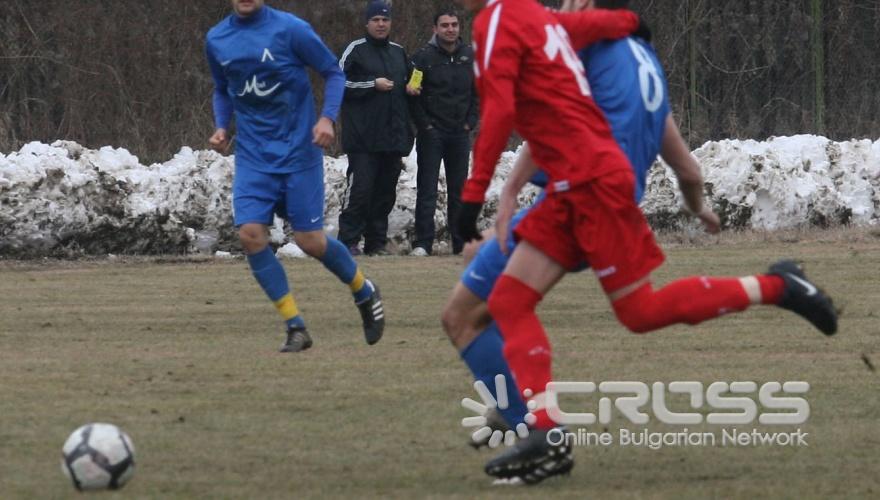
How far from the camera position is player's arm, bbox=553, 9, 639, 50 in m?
6.03

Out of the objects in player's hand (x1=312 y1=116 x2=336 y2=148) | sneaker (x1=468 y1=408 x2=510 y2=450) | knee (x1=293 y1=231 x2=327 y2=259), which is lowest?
knee (x1=293 y1=231 x2=327 y2=259)

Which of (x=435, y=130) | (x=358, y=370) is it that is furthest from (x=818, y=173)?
(x=358, y=370)

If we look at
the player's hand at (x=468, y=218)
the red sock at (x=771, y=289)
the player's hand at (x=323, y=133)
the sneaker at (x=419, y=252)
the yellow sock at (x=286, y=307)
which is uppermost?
the player's hand at (x=468, y=218)

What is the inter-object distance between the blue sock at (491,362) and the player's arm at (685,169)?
35.2 inches

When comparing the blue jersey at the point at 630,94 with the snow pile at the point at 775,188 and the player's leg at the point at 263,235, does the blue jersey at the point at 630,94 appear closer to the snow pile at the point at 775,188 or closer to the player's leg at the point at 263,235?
the player's leg at the point at 263,235

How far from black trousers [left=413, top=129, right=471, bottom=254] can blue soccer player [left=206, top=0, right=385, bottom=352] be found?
6.12 m

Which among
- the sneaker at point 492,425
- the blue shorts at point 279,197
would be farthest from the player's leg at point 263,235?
the sneaker at point 492,425

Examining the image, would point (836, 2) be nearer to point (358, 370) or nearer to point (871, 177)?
point (871, 177)

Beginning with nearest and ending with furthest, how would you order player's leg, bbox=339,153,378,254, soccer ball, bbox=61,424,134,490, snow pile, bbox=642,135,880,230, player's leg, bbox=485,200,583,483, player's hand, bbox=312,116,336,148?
soccer ball, bbox=61,424,134,490
player's leg, bbox=485,200,583,483
player's hand, bbox=312,116,336,148
player's leg, bbox=339,153,378,254
snow pile, bbox=642,135,880,230

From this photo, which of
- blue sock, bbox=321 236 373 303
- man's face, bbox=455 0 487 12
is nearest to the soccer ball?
man's face, bbox=455 0 487 12

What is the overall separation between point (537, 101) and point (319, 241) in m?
3.90

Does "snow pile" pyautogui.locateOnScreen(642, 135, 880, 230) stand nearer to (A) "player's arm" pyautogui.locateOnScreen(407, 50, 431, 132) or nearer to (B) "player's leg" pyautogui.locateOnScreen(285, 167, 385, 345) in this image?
(A) "player's arm" pyautogui.locateOnScreen(407, 50, 431, 132)

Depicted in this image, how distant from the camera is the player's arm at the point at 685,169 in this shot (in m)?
6.30

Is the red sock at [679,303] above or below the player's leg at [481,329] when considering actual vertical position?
above
